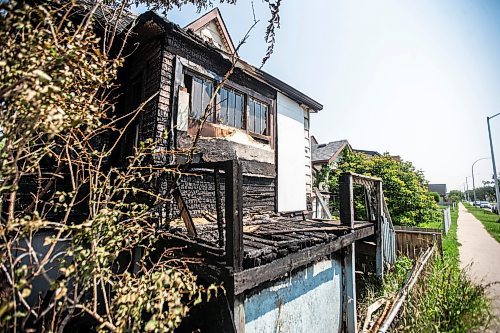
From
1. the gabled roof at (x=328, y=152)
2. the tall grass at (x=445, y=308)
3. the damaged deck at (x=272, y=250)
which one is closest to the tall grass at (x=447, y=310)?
the tall grass at (x=445, y=308)

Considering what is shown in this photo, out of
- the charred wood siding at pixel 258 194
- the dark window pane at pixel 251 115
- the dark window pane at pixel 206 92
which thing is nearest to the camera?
the dark window pane at pixel 206 92

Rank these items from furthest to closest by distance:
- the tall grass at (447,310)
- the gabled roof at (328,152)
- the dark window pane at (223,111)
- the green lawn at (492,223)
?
the gabled roof at (328,152) < the green lawn at (492,223) < the dark window pane at (223,111) < the tall grass at (447,310)

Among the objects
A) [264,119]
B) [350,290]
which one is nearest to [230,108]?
[264,119]

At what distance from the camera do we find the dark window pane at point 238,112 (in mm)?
6209

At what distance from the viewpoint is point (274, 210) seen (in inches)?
280

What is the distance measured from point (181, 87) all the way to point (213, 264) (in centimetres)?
380

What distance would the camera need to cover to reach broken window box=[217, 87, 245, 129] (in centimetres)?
587

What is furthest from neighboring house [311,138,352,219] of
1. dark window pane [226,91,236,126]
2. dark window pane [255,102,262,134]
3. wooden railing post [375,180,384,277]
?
dark window pane [226,91,236,126]

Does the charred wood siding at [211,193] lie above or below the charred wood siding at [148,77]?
below

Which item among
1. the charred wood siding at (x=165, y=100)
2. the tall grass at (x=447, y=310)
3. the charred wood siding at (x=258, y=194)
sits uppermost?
the charred wood siding at (x=165, y=100)

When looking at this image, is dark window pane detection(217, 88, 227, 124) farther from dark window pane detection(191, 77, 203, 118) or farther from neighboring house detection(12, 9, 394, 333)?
dark window pane detection(191, 77, 203, 118)

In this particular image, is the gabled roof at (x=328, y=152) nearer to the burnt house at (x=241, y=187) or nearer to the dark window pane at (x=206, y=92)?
the burnt house at (x=241, y=187)

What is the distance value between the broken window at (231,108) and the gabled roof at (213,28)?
114 inches

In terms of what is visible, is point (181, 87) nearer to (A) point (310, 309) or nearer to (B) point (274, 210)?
(B) point (274, 210)
